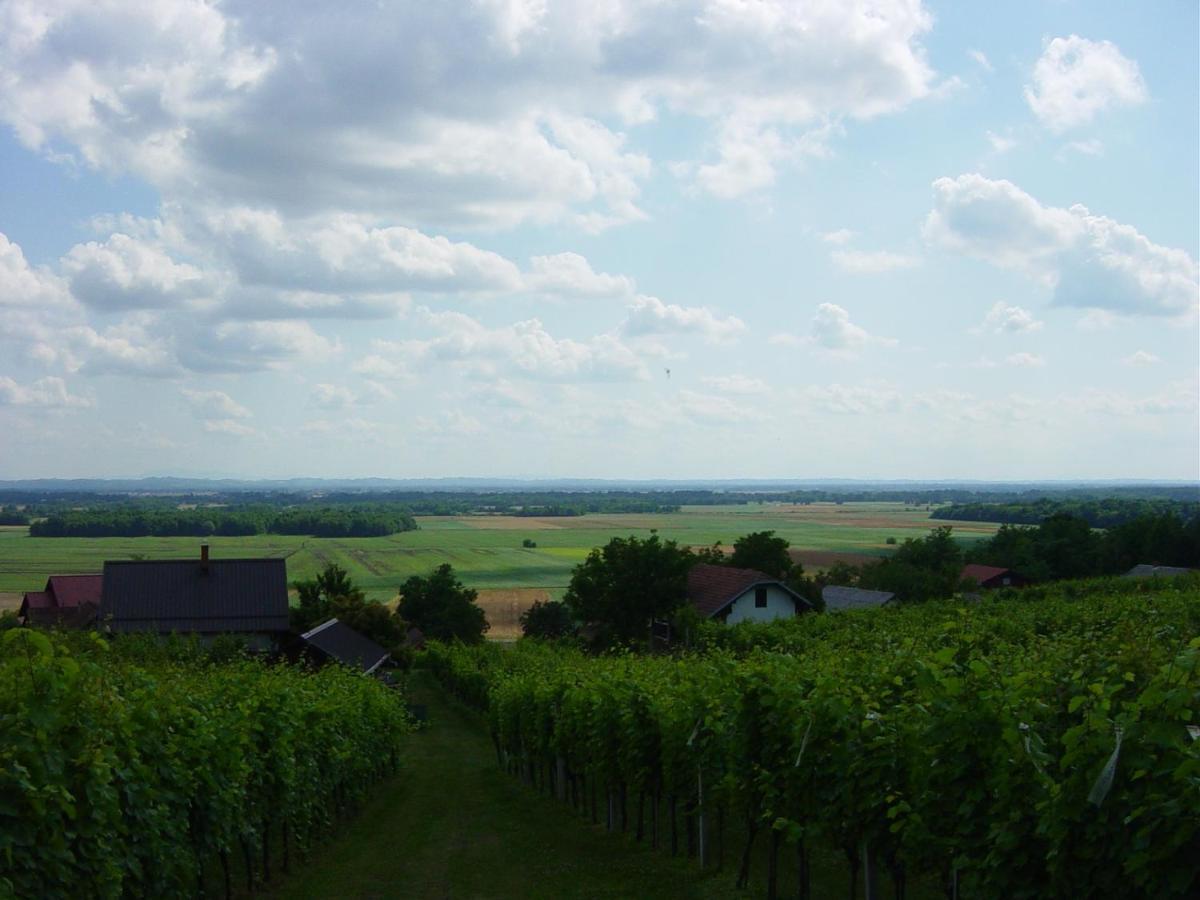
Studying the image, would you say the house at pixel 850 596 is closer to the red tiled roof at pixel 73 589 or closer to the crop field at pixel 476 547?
the crop field at pixel 476 547

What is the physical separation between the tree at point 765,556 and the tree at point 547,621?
1334cm

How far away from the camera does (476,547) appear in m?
134

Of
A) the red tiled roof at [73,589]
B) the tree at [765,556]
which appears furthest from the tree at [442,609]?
the red tiled roof at [73,589]

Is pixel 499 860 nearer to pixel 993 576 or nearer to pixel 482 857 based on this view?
pixel 482 857

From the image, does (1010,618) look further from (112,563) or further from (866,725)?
(112,563)

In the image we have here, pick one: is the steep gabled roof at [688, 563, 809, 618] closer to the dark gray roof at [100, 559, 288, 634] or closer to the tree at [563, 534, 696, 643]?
the tree at [563, 534, 696, 643]

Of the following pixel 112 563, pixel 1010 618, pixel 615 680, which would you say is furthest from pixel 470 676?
pixel 615 680

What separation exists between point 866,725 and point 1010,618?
19757mm

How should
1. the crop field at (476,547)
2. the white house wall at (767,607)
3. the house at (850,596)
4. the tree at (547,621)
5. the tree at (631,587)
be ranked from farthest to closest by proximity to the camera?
the crop field at (476,547) → the tree at (547,621) → the house at (850,596) → the white house wall at (767,607) → the tree at (631,587)

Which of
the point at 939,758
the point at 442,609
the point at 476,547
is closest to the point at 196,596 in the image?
the point at 442,609

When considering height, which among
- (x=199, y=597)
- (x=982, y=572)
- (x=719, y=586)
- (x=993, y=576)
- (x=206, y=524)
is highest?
(x=199, y=597)

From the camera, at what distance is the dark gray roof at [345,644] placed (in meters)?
46.1

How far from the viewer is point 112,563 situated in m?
47.4

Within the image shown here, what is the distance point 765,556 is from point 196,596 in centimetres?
3236
